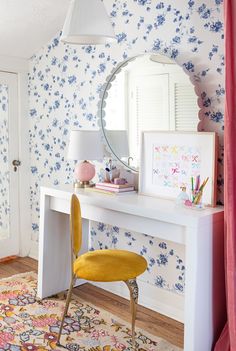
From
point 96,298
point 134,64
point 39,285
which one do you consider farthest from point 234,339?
point 134,64

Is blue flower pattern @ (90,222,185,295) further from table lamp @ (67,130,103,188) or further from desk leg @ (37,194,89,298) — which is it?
table lamp @ (67,130,103,188)

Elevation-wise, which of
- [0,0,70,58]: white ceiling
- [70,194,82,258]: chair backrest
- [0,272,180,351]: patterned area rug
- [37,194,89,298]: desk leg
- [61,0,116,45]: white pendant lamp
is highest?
[0,0,70,58]: white ceiling

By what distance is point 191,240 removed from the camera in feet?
6.93

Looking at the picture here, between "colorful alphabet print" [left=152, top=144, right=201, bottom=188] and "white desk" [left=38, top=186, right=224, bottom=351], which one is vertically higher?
"colorful alphabet print" [left=152, top=144, right=201, bottom=188]

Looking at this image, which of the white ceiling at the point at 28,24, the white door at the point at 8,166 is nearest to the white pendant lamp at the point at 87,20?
the white ceiling at the point at 28,24

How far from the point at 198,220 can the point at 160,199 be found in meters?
0.57

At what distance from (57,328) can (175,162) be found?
1294 millimetres

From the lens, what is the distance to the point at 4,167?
3875 mm

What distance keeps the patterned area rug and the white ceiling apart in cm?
208

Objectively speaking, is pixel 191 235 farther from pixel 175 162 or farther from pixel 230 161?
pixel 175 162

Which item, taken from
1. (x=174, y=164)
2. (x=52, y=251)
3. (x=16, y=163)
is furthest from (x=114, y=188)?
(x=16, y=163)

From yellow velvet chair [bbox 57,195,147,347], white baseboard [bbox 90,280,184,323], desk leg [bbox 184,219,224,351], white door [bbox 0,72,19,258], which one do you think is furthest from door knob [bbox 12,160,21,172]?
desk leg [bbox 184,219,224,351]

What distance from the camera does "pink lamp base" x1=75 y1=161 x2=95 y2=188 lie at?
305 cm

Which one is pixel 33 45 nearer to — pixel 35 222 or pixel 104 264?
pixel 35 222
